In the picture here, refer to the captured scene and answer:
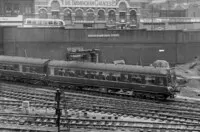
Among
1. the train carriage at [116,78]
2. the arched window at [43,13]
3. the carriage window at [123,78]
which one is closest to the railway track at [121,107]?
the train carriage at [116,78]

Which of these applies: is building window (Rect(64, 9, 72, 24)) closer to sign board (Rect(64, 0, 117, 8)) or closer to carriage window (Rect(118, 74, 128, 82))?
sign board (Rect(64, 0, 117, 8))

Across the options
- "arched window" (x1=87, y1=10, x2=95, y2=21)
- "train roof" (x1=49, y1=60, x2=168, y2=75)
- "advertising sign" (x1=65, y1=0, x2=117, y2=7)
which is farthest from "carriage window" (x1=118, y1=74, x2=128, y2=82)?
"arched window" (x1=87, y1=10, x2=95, y2=21)

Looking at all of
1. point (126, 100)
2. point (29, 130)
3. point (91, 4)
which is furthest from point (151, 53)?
point (29, 130)

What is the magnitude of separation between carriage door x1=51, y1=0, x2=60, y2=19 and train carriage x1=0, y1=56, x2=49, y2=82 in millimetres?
23542

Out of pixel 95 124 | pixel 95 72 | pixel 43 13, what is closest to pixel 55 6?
pixel 43 13

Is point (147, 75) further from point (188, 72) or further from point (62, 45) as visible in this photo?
point (62, 45)

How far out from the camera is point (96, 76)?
106ft

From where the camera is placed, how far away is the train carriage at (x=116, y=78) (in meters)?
28.8

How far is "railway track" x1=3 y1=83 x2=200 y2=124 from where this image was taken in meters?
23.5

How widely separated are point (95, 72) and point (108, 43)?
18.8 m

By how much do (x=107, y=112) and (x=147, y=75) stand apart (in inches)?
238

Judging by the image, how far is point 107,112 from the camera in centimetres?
2486

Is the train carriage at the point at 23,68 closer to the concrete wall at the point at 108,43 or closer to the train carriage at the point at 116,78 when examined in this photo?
the train carriage at the point at 116,78

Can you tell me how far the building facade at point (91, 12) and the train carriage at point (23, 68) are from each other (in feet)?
73.8
